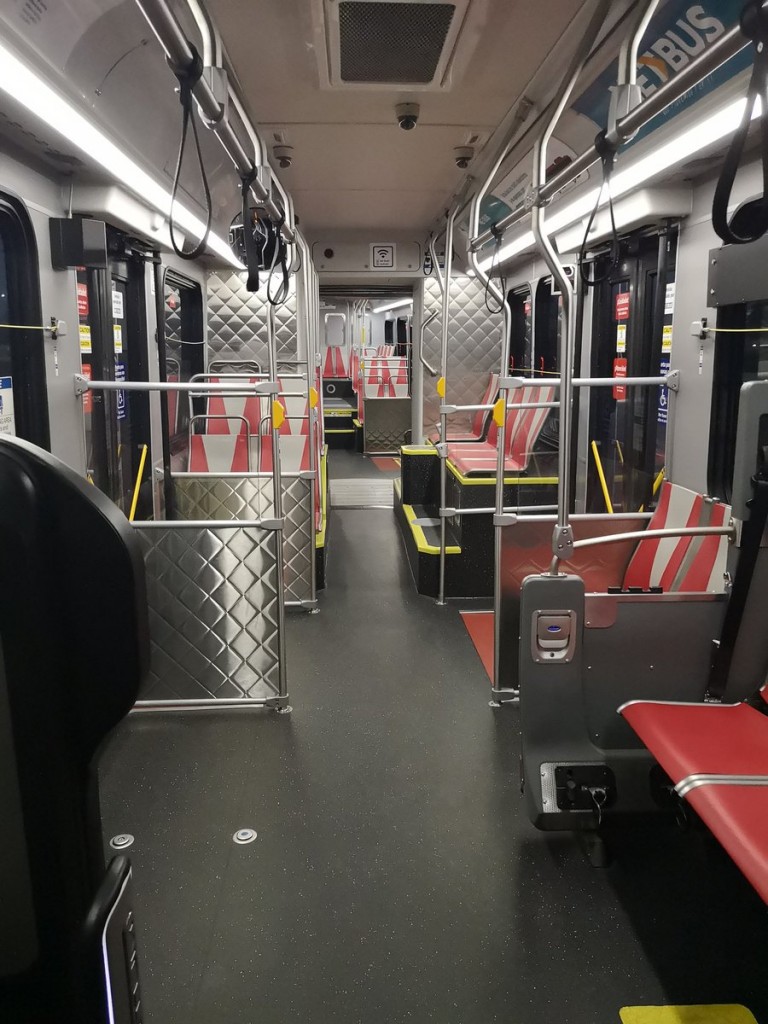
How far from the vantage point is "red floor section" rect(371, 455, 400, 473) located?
10250 millimetres

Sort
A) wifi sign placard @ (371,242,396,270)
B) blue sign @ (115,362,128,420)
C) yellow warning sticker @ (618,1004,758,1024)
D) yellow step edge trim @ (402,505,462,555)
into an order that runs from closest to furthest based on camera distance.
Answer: yellow warning sticker @ (618,1004,758,1024) → blue sign @ (115,362,128,420) → yellow step edge trim @ (402,505,462,555) → wifi sign placard @ (371,242,396,270)

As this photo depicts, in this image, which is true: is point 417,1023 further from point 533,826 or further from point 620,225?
point 620,225

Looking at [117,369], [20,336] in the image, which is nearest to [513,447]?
[117,369]

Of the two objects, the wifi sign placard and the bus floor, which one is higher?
the wifi sign placard

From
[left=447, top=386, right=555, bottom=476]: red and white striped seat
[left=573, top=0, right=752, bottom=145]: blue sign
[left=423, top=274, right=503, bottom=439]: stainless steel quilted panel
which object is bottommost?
[left=447, top=386, right=555, bottom=476]: red and white striped seat

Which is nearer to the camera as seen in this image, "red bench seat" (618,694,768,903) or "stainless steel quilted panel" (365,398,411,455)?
"red bench seat" (618,694,768,903)

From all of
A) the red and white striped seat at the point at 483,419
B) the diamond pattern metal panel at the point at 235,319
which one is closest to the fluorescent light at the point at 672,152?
the red and white striped seat at the point at 483,419

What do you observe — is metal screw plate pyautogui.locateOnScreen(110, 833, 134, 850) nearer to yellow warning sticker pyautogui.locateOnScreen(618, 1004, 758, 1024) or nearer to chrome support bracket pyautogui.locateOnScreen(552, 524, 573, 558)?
yellow warning sticker pyautogui.locateOnScreen(618, 1004, 758, 1024)

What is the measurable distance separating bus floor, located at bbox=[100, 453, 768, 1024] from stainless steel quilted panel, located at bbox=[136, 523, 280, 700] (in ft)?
0.58

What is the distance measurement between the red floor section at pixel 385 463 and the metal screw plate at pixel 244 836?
763cm

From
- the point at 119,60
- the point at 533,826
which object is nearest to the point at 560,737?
the point at 533,826

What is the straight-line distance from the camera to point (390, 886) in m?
2.35

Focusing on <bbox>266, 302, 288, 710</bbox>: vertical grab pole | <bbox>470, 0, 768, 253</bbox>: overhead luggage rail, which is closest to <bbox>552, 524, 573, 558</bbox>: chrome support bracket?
<bbox>470, 0, 768, 253</bbox>: overhead luggage rail

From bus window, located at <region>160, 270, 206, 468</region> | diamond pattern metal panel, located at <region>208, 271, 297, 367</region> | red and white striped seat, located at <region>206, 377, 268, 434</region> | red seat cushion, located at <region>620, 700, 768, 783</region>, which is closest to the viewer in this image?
red seat cushion, located at <region>620, 700, 768, 783</region>
